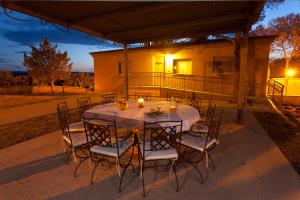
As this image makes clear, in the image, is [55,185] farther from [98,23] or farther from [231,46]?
[231,46]

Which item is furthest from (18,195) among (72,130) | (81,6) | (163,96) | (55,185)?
(163,96)

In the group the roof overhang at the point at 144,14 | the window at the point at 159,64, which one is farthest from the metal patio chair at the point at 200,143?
the window at the point at 159,64

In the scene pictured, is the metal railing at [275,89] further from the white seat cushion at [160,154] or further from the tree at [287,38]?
the white seat cushion at [160,154]

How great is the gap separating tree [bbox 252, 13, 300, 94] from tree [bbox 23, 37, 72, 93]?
15138 millimetres

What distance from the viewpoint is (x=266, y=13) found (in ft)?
30.0

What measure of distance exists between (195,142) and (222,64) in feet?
25.3

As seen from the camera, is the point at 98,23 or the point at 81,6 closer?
the point at 81,6

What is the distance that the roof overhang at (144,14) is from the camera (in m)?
3.72

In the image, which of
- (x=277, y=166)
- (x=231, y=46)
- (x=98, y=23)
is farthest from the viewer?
(x=231, y=46)

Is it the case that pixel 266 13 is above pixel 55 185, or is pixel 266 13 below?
above

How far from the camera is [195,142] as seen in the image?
9.78 ft

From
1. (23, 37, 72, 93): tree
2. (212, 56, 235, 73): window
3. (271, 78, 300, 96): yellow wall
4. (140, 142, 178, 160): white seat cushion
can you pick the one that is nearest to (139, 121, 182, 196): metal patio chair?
(140, 142, 178, 160): white seat cushion

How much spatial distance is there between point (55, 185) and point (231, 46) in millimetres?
9229

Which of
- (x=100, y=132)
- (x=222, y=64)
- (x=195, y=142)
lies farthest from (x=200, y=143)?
(x=222, y=64)
